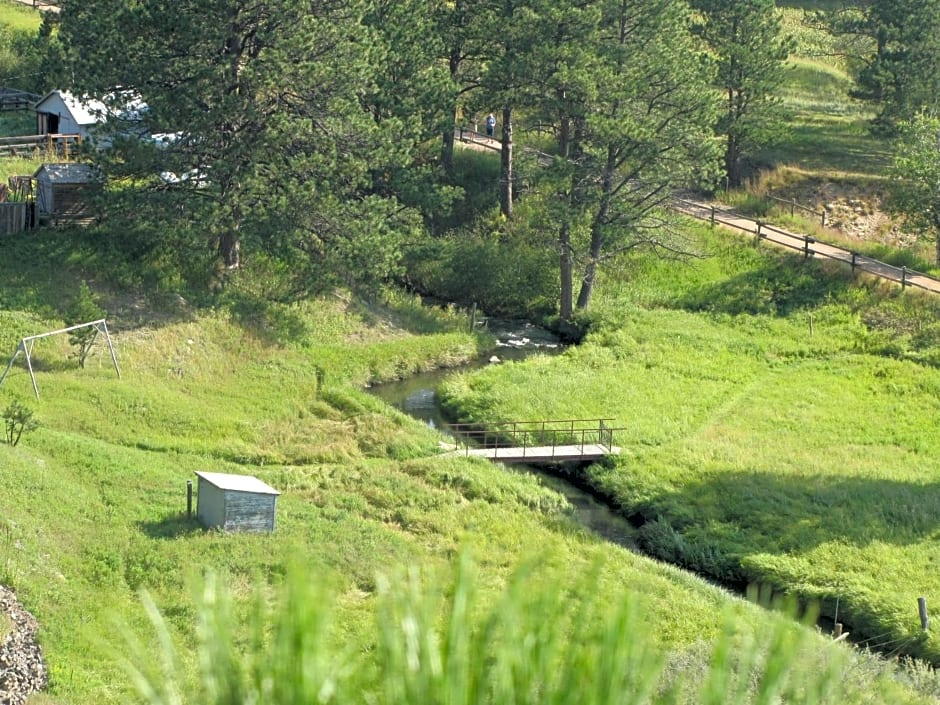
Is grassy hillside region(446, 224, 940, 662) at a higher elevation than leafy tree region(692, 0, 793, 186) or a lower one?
lower

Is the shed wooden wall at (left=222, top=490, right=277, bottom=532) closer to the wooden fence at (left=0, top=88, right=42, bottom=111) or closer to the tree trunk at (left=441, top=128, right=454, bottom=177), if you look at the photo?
the tree trunk at (left=441, top=128, right=454, bottom=177)

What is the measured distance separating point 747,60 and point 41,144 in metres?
28.4

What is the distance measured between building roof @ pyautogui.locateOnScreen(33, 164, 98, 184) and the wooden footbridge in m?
15.0

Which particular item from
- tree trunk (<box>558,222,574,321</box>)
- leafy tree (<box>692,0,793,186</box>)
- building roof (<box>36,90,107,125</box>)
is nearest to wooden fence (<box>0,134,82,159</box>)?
building roof (<box>36,90,107,125</box>)

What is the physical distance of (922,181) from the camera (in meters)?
49.1

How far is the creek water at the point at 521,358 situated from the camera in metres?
31.3

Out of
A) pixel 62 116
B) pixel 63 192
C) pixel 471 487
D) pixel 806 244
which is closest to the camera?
pixel 471 487

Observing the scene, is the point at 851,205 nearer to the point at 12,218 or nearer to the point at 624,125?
the point at 624,125

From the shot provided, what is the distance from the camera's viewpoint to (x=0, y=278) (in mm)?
37781

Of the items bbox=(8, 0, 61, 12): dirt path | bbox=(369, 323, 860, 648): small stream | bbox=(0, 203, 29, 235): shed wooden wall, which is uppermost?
bbox=(8, 0, 61, 12): dirt path

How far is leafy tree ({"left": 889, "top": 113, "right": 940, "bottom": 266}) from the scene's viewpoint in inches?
1875

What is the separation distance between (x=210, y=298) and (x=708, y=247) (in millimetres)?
20542

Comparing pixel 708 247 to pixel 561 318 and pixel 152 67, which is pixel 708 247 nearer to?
pixel 561 318

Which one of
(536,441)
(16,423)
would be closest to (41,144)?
(16,423)
